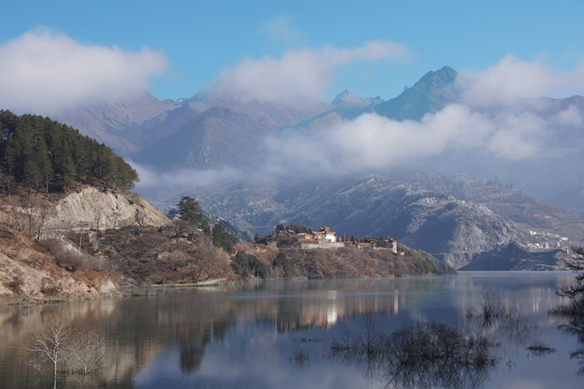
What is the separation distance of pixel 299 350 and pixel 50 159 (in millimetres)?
85412

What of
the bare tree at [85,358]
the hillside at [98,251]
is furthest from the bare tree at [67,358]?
the hillside at [98,251]

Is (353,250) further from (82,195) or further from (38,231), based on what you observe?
(38,231)

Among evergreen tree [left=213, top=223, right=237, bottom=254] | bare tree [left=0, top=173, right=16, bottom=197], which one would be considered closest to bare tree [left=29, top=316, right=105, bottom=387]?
bare tree [left=0, top=173, right=16, bottom=197]

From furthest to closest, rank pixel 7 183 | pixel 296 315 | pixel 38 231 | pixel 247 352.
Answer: pixel 7 183, pixel 38 231, pixel 296 315, pixel 247 352

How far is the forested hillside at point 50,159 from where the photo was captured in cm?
10188

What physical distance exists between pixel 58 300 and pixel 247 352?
38.4m

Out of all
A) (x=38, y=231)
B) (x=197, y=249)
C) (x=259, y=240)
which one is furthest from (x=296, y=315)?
(x=259, y=240)

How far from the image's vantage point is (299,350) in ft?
126

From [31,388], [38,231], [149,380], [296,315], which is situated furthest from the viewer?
[38,231]

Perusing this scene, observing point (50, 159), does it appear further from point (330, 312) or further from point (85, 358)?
point (85, 358)

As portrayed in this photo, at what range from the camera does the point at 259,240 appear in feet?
602

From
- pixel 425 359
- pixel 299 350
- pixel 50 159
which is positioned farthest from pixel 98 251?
pixel 425 359

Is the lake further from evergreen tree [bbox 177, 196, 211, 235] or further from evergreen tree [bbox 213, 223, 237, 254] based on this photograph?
evergreen tree [bbox 213, 223, 237, 254]

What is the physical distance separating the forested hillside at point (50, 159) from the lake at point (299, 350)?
1929 inches
